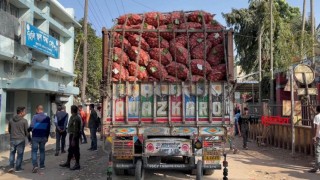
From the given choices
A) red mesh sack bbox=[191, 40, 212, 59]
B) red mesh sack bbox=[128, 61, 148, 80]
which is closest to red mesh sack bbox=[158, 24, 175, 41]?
red mesh sack bbox=[191, 40, 212, 59]

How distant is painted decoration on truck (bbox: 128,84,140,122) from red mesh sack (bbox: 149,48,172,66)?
86 cm

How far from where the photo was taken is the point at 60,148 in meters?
13.2

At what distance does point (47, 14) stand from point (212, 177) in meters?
14.7

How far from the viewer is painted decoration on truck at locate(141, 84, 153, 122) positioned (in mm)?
7305

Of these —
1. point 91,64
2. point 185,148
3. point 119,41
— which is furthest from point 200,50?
point 91,64

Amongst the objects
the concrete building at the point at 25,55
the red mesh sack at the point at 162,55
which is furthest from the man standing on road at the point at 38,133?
the concrete building at the point at 25,55

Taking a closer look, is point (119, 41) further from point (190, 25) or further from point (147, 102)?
point (190, 25)

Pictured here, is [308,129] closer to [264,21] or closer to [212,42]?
[212,42]

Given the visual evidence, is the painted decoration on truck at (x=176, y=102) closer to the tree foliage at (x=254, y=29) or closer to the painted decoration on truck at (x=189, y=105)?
the painted decoration on truck at (x=189, y=105)

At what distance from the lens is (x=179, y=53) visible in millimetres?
7742

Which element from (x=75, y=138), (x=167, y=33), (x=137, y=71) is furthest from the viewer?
(x=75, y=138)

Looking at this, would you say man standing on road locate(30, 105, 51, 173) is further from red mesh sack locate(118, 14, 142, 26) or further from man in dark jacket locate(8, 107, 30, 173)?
red mesh sack locate(118, 14, 142, 26)

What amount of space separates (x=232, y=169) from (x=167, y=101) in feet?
11.0

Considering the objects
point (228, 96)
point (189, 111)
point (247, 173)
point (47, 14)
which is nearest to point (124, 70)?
point (189, 111)
